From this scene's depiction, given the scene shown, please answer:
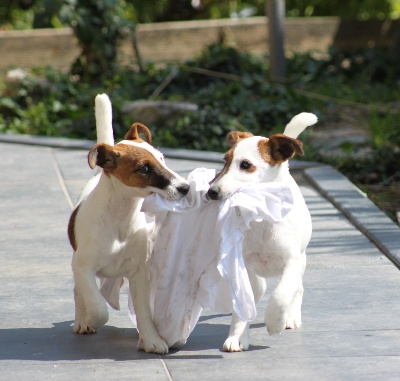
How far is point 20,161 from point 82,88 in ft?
11.8

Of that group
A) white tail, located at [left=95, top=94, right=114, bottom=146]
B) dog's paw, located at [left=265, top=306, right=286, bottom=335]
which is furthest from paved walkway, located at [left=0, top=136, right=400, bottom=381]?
white tail, located at [left=95, top=94, right=114, bottom=146]

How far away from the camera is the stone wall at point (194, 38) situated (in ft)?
52.7

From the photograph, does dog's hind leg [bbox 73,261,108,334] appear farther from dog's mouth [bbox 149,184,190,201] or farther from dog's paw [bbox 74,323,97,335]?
dog's mouth [bbox 149,184,190,201]

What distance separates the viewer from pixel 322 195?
7.93 meters

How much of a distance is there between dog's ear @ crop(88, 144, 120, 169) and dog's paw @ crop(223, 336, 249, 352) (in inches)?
38.5

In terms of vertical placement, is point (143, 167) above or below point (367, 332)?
above

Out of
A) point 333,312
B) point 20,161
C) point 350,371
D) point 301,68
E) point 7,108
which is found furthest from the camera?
point 301,68

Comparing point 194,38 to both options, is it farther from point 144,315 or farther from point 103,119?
point 144,315

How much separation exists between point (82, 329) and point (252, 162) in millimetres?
1206

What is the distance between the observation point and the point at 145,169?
4277mm

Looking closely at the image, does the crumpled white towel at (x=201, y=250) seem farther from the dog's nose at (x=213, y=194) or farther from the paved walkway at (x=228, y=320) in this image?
the paved walkway at (x=228, y=320)

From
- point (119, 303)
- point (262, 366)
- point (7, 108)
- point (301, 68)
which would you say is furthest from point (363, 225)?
point (301, 68)

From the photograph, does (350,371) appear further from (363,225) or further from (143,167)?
(363,225)

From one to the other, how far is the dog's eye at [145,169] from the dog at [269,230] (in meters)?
0.31
